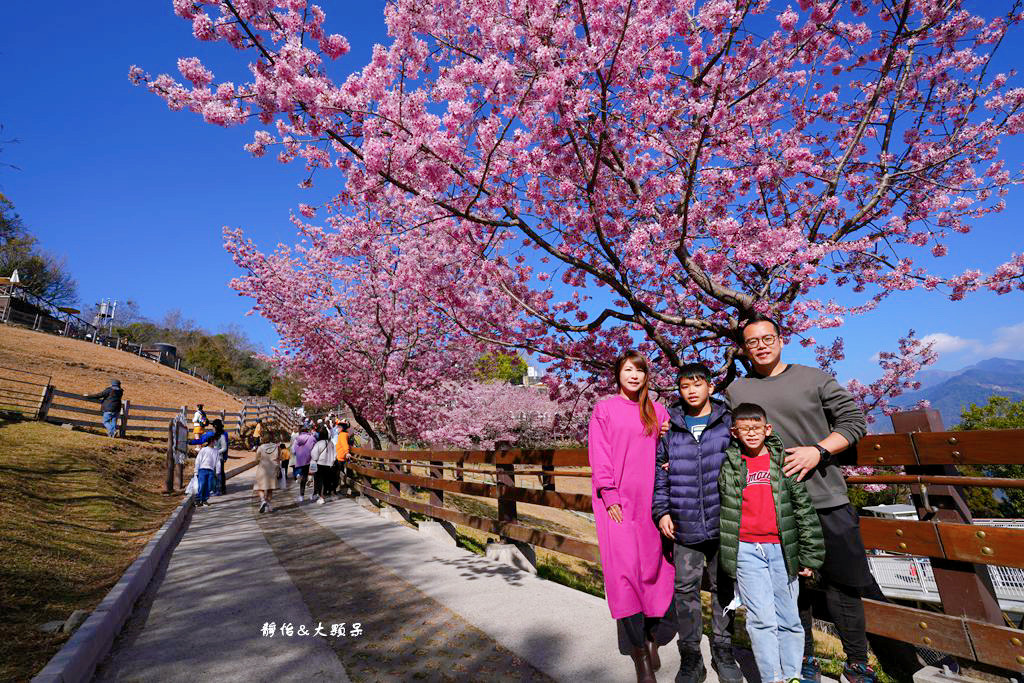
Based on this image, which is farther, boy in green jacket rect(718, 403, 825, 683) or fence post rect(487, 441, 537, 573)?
fence post rect(487, 441, 537, 573)

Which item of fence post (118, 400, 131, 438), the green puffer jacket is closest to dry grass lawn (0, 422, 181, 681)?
fence post (118, 400, 131, 438)

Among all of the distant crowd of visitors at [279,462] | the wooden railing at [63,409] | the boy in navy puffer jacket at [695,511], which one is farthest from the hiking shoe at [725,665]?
the wooden railing at [63,409]

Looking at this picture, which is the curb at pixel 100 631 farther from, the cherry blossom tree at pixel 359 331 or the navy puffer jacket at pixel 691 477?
the cherry blossom tree at pixel 359 331

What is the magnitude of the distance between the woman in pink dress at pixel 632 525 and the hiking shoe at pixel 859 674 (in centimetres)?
92

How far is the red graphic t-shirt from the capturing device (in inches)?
108

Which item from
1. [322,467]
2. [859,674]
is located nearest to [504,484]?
[859,674]

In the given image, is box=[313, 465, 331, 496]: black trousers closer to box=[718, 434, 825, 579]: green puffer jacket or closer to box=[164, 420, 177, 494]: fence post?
box=[164, 420, 177, 494]: fence post

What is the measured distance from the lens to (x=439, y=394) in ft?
52.0

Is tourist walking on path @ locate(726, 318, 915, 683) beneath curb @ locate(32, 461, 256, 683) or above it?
above

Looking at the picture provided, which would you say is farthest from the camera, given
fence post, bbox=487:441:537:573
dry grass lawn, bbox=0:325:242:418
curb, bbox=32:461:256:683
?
dry grass lawn, bbox=0:325:242:418

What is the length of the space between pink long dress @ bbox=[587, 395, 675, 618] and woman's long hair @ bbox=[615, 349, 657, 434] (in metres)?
0.04

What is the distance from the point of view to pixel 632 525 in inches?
123

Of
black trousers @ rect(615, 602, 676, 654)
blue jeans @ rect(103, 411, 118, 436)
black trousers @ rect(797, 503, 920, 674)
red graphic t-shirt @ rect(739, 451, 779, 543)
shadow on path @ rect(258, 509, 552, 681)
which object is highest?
blue jeans @ rect(103, 411, 118, 436)

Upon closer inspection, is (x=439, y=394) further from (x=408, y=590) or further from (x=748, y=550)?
(x=748, y=550)
